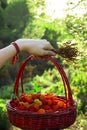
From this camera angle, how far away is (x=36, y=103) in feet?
6.88

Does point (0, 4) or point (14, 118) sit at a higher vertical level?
point (0, 4)

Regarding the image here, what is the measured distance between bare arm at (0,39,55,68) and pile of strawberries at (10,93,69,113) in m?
0.30

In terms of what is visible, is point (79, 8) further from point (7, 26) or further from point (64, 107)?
point (7, 26)

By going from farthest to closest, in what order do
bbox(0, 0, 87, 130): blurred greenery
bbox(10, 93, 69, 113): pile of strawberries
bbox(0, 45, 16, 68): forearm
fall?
1. bbox(0, 0, 87, 130): blurred greenery
2. bbox(10, 93, 69, 113): pile of strawberries
3. bbox(0, 45, 16, 68): forearm

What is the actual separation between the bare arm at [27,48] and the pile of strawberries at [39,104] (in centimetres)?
30

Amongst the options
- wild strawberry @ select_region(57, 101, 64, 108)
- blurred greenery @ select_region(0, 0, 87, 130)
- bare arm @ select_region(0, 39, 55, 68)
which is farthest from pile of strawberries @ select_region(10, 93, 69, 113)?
blurred greenery @ select_region(0, 0, 87, 130)

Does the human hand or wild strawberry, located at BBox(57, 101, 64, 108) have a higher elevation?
the human hand

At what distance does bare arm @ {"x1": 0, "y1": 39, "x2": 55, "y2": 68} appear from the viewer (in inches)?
75.8

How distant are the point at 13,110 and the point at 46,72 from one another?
11.2 metres

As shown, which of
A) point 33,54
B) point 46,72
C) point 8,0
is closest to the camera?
point 33,54

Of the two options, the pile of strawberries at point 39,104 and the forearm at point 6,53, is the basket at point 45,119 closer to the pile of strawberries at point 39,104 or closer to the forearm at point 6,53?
the pile of strawberries at point 39,104

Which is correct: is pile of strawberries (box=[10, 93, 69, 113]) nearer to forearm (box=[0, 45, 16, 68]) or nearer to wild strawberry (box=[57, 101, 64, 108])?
wild strawberry (box=[57, 101, 64, 108])

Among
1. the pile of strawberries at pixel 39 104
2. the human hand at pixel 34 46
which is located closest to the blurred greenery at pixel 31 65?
the pile of strawberries at pixel 39 104

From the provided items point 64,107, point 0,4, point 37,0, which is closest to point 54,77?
point 0,4
